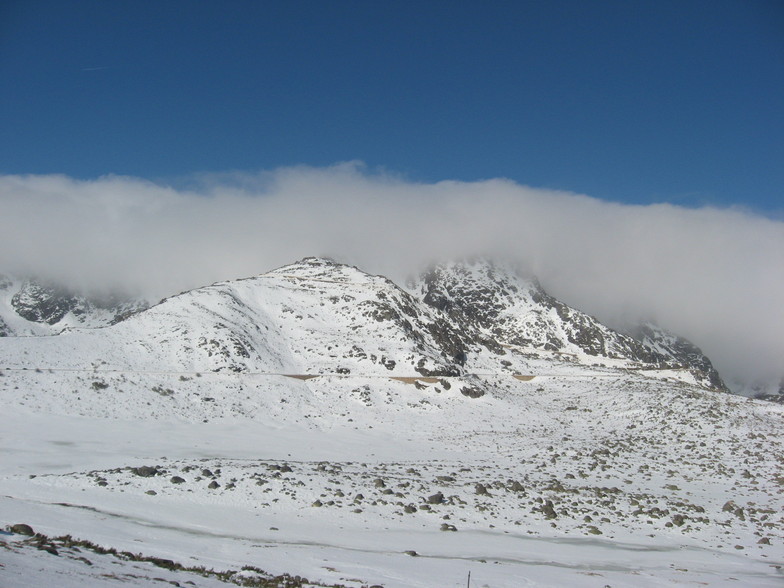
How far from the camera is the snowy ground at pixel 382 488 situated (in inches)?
613

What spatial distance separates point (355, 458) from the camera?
34.1m

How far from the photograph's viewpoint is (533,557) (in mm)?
17281

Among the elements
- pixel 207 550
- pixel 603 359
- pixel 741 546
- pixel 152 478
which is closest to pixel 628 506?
pixel 741 546

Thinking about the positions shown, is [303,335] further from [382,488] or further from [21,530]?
[21,530]

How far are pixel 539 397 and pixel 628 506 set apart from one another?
3495 centimetres

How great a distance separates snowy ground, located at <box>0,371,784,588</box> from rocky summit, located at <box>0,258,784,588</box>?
0.15 m

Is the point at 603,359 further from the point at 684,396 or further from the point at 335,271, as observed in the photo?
the point at 684,396

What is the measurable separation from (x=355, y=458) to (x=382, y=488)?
32.7 feet

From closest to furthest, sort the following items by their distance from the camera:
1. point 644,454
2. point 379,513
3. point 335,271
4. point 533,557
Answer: point 533,557
point 379,513
point 644,454
point 335,271

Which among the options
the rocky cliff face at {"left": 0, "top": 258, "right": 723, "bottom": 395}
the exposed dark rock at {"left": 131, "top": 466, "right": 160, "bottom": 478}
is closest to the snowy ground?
the exposed dark rock at {"left": 131, "top": 466, "right": 160, "bottom": 478}

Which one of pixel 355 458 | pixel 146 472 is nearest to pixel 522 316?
pixel 355 458

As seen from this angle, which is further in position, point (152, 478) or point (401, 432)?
point (401, 432)

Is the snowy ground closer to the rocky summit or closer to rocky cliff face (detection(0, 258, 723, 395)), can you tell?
the rocky summit

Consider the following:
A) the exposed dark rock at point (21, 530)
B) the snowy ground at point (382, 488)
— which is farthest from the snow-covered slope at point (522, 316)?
the exposed dark rock at point (21, 530)
